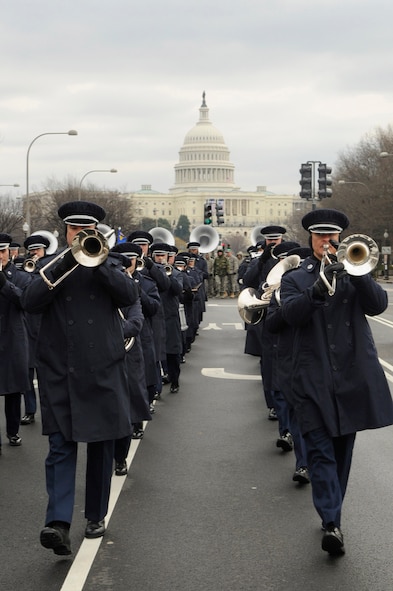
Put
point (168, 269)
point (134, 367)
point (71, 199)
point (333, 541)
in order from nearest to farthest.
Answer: point (333, 541) → point (134, 367) → point (168, 269) → point (71, 199)

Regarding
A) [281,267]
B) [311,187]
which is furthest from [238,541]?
[311,187]

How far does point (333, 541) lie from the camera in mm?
6086

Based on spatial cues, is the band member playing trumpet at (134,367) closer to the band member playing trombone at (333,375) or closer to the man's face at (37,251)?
the band member playing trombone at (333,375)

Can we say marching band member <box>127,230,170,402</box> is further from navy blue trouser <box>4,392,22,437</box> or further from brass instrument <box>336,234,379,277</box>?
brass instrument <box>336,234,379,277</box>

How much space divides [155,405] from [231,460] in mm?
3614

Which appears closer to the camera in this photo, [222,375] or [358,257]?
[358,257]

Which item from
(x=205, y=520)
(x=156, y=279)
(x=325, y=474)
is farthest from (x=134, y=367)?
(x=325, y=474)

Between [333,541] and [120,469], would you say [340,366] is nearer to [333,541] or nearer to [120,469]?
[333,541]

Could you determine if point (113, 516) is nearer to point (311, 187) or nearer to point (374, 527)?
point (374, 527)

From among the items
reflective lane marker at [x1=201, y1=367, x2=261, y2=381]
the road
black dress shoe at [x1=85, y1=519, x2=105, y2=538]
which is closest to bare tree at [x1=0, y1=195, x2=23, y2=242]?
reflective lane marker at [x1=201, y1=367, x2=261, y2=381]

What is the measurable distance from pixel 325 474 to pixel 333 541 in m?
0.37

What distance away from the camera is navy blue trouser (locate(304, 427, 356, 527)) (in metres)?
6.18

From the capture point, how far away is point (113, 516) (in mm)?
7121

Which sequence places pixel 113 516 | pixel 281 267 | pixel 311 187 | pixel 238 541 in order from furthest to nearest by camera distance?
pixel 311 187
pixel 281 267
pixel 113 516
pixel 238 541
